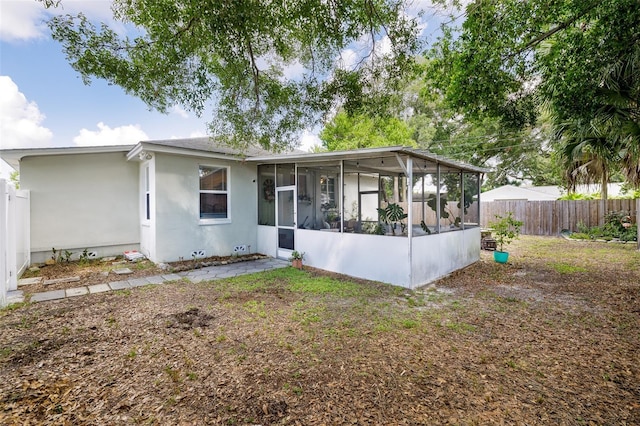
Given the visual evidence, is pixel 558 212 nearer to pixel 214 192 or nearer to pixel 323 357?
pixel 214 192

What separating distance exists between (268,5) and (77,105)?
10518 mm

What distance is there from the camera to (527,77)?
5.85 metres

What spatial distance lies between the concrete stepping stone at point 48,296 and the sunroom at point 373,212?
15.7 ft

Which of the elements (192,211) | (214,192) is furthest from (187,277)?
(214,192)

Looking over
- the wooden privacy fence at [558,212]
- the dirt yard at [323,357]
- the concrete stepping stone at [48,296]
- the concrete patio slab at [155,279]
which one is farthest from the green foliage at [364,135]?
the concrete stepping stone at [48,296]

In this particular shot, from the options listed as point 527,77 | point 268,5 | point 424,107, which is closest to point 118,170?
point 268,5

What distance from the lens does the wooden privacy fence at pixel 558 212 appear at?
1272 centimetres

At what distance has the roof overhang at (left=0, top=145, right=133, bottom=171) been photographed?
6954 millimetres

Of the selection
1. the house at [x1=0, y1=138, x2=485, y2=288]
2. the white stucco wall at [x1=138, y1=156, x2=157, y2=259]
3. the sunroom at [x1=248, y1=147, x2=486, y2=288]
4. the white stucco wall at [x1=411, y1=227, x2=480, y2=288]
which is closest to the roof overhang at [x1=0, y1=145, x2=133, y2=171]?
the house at [x1=0, y1=138, x2=485, y2=288]

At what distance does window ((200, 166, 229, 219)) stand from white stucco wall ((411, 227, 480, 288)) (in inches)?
215

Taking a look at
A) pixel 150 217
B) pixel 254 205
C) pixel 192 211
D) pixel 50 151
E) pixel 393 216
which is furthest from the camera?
pixel 254 205

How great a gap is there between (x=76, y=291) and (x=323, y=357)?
16.5 feet

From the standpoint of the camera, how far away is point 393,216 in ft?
21.5

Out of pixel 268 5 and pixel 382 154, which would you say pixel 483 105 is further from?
pixel 268 5
